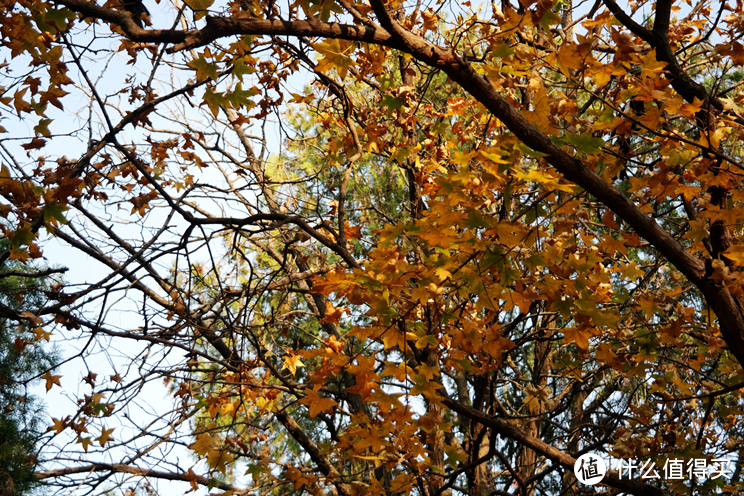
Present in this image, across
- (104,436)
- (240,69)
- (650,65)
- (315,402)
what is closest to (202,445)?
(104,436)

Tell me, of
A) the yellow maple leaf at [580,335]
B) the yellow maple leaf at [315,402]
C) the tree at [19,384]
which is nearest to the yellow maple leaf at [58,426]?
the tree at [19,384]

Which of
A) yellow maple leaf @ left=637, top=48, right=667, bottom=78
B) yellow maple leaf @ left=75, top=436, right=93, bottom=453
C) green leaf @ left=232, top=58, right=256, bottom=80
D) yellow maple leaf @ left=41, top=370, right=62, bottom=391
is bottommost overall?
yellow maple leaf @ left=75, top=436, right=93, bottom=453

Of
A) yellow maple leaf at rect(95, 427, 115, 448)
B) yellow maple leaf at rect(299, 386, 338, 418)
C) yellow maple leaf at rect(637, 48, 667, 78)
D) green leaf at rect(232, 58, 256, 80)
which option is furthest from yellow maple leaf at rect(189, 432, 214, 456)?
yellow maple leaf at rect(637, 48, 667, 78)

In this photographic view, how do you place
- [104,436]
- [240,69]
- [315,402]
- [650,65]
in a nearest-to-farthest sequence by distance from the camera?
1. [650,65]
2. [240,69]
3. [315,402]
4. [104,436]

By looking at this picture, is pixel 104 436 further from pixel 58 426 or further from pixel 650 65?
pixel 650 65

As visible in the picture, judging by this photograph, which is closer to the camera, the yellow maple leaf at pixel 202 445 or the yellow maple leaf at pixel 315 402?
the yellow maple leaf at pixel 315 402

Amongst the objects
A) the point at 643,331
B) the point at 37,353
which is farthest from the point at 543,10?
the point at 37,353

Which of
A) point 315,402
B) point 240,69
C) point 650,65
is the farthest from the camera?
point 315,402

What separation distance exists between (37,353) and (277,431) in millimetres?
3852

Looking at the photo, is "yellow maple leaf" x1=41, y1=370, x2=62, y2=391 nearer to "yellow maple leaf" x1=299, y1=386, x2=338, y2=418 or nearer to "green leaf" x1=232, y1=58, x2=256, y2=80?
"yellow maple leaf" x1=299, y1=386, x2=338, y2=418

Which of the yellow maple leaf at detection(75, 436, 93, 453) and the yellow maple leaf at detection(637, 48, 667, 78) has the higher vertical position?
the yellow maple leaf at detection(637, 48, 667, 78)

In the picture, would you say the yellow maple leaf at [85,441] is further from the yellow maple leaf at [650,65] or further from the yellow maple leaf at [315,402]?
the yellow maple leaf at [650,65]

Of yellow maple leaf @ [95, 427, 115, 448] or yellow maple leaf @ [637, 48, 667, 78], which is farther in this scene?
yellow maple leaf @ [95, 427, 115, 448]

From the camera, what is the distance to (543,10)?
7.11 feet
